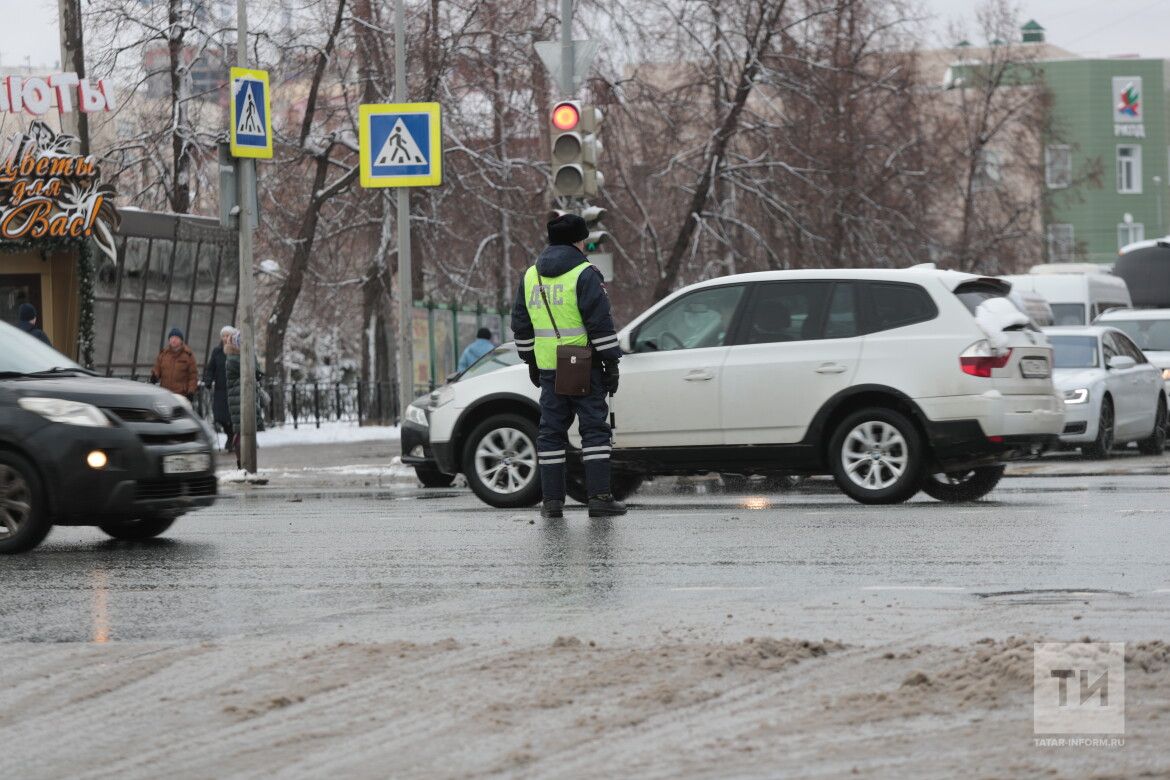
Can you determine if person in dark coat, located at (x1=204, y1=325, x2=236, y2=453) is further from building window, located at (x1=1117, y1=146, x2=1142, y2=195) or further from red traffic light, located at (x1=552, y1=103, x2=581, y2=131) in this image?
building window, located at (x1=1117, y1=146, x2=1142, y2=195)

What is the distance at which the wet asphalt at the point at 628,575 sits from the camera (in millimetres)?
7219

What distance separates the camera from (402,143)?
21.4 metres

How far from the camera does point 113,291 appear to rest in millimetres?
31234

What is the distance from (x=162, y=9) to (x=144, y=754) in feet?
95.1

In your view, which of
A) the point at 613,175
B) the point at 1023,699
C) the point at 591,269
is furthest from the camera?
the point at 613,175

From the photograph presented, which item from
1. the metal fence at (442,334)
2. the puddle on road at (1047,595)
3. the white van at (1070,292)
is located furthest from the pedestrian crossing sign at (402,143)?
the puddle on road at (1047,595)

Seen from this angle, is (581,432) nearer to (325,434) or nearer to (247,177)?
(247,177)

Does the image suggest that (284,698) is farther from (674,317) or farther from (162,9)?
(162,9)

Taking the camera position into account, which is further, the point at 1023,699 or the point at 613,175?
the point at 613,175

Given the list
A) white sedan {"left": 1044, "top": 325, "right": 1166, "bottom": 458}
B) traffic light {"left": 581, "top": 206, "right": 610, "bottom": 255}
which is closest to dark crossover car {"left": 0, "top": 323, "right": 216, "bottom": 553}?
traffic light {"left": 581, "top": 206, "right": 610, "bottom": 255}

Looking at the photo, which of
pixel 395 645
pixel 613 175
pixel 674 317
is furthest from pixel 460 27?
pixel 395 645

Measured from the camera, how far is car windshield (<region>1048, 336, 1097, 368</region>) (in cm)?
2158

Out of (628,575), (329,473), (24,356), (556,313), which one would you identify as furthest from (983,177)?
(628,575)

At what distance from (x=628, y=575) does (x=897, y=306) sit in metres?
5.05
